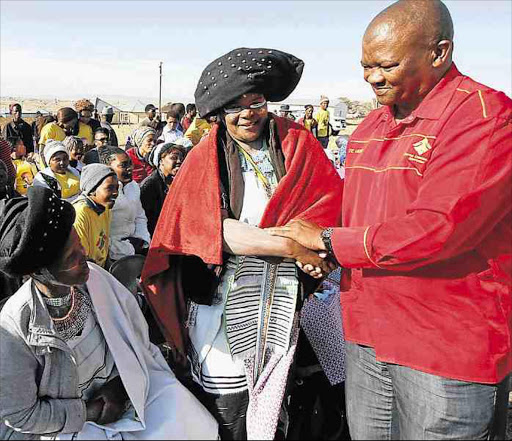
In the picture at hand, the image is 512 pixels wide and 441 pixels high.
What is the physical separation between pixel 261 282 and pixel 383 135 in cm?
83

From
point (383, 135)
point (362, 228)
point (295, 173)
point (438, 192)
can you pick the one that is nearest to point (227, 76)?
point (295, 173)

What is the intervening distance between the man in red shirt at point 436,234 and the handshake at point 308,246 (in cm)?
15

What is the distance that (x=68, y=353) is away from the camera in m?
2.22

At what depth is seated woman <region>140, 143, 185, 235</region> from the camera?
5.80m

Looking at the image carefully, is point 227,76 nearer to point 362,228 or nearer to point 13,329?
point 362,228

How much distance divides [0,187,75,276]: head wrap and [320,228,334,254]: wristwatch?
98cm

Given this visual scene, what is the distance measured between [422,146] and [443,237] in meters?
0.31

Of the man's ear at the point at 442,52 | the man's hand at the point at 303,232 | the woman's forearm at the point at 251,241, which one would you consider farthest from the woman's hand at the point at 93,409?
the man's ear at the point at 442,52

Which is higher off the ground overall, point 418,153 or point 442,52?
point 442,52

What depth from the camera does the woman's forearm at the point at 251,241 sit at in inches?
88.1

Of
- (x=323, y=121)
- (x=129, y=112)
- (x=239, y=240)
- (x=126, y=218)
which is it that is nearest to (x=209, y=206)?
(x=239, y=240)

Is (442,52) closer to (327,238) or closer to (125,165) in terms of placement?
(327,238)

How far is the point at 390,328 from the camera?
1993 mm

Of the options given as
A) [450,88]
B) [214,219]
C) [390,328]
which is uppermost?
[450,88]
